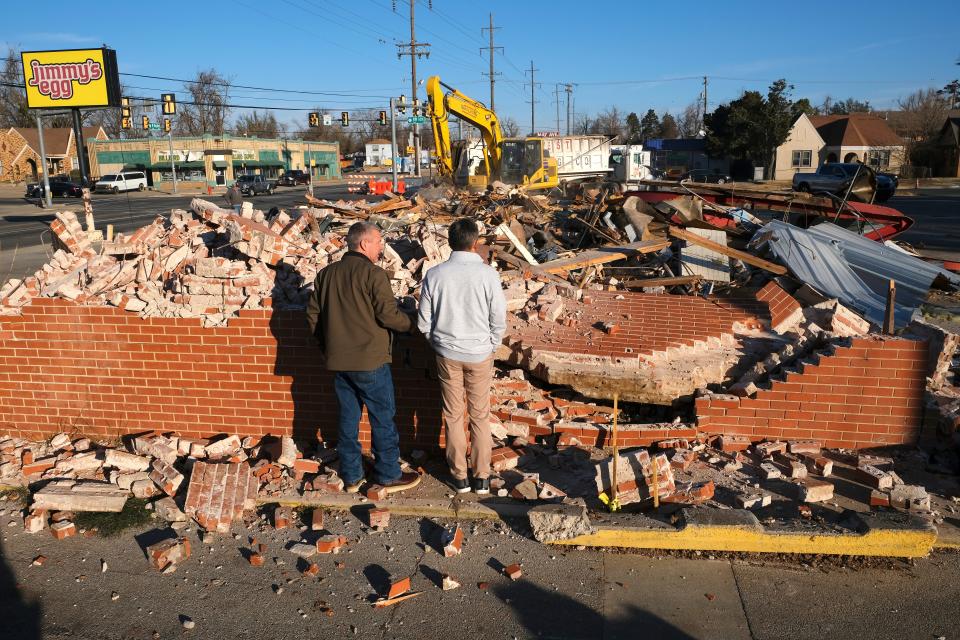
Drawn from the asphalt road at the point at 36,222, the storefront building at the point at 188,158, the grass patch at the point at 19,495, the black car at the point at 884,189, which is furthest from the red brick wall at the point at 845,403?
the storefront building at the point at 188,158

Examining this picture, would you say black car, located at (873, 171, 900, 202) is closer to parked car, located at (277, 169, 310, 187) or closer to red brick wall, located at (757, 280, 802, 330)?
red brick wall, located at (757, 280, 802, 330)

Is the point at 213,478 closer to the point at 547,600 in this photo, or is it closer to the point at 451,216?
the point at 547,600

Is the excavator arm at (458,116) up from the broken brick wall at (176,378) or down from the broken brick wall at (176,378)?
up

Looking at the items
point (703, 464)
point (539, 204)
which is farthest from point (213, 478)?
point (539, 204)

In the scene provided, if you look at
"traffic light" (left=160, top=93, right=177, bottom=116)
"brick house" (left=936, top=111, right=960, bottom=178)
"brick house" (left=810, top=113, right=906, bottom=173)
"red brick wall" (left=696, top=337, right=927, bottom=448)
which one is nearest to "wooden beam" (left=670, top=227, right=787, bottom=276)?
"red brick wall" (left=696, top=337, right=927, bottom=448)

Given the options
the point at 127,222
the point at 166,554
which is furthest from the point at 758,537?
the point at 127,222

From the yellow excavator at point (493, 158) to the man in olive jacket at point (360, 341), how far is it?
1866cm

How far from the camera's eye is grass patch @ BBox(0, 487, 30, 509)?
4.69m

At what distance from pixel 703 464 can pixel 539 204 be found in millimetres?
10795

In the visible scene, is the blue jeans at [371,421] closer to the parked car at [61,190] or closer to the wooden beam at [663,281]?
the wooden beam at [663,281]

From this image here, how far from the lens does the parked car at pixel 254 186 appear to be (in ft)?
155

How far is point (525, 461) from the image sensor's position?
508cm

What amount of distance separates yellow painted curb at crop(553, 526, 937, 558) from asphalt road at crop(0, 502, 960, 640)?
71 millimetres

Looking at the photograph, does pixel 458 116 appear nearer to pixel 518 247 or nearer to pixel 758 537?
pixel 518 247
